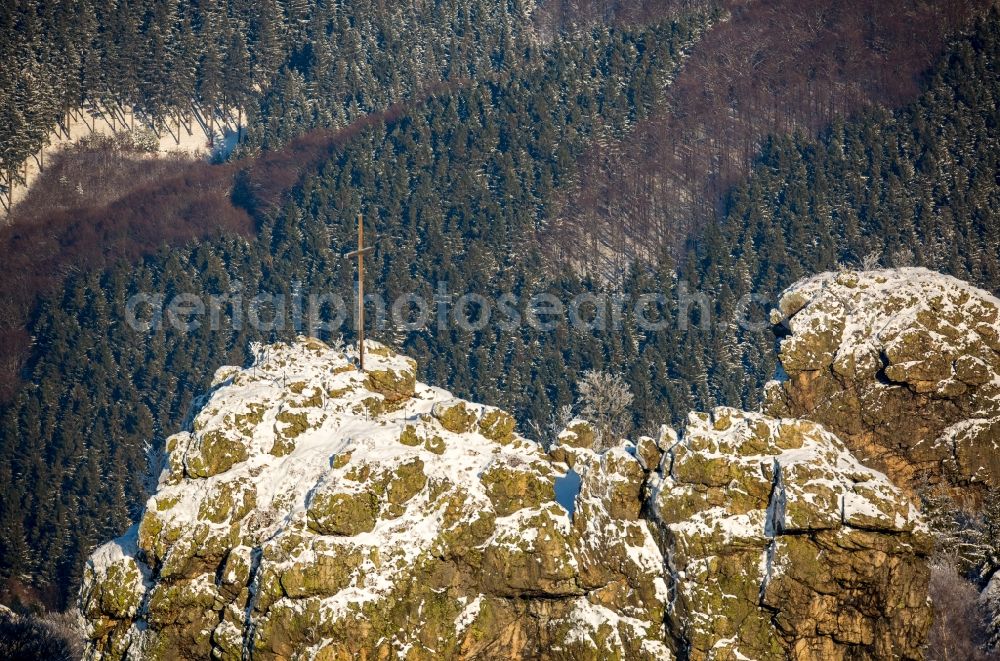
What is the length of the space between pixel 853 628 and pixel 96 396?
12459cm

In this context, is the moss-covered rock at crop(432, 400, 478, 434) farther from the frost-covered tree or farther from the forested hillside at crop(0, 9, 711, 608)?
the forested hillside at crop(0, 9, 711, 608)

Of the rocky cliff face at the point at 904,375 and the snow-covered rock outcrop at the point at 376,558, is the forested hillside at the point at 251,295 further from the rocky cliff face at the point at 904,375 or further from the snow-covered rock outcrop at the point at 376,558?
the snow-covered rock outcrop at the point at 376,558

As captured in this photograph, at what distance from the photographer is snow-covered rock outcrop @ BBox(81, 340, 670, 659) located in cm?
4919

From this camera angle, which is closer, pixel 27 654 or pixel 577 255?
pixel 27 654

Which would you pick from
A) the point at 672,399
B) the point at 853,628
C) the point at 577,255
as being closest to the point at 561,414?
the point at 672,399

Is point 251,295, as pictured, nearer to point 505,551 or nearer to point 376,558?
point 376,558

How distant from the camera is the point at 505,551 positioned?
5078cm

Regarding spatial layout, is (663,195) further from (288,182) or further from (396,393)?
(396,393)

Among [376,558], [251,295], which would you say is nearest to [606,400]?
[251,295]

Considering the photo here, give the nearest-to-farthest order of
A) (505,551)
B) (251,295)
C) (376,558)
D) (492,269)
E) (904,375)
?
1. (376,558)
2. (505,551)
3. (904,375)
4. (251,295)
5. (492,269)

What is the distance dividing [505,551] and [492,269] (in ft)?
403

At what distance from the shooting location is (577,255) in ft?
589

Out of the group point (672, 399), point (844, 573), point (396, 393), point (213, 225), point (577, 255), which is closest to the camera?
point (844, 573)

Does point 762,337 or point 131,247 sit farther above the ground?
point 131,247
